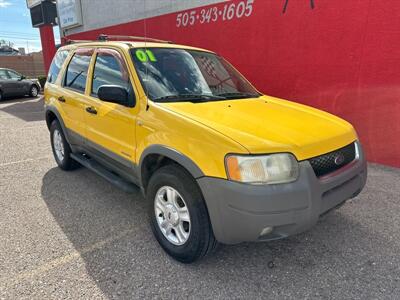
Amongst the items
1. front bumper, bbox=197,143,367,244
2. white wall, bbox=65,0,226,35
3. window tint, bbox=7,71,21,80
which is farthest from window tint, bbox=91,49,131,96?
window tint, bbox=7,71,21,80

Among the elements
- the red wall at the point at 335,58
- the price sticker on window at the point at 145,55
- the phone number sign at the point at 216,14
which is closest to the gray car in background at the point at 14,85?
the phone number sign at the point at 216,14

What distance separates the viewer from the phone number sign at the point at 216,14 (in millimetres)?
6677

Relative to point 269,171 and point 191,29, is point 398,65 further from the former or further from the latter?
point 191,29

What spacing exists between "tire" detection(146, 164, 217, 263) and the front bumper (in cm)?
13

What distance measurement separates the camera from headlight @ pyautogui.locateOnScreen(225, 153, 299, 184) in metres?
2.15

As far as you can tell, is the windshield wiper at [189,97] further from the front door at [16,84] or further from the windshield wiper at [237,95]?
the front door at [16,84]

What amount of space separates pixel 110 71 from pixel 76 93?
0.86 m

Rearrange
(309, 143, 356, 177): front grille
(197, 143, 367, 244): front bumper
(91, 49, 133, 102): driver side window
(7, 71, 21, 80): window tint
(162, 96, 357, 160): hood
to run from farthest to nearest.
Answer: (7, 71, 21, 80): window tint → (91, 49, 133, 102): driver side window → (309, 143, 356, 177): front grille → (162, 96, 357, 160): hood → (197, 143, 367, 244): front bumper

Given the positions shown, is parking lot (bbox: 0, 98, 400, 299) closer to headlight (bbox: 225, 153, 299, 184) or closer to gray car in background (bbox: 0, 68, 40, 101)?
headlight (bbox: 225, 153, 299, 184)

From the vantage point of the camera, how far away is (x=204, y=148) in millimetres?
2270

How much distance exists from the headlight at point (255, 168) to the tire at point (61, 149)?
3228 mm

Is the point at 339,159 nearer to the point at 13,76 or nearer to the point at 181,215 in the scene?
the point at 181,215

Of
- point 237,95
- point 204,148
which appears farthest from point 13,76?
point 204,148

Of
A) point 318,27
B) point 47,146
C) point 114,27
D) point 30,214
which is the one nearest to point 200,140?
point 30,214
